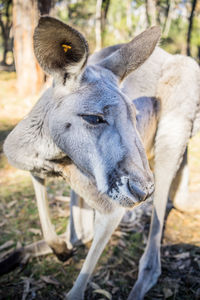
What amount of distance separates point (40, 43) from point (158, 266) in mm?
1963

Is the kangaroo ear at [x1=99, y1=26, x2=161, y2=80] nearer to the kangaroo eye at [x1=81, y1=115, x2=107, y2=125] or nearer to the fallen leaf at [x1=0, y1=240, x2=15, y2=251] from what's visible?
the kangaroo eye at [x1=81, y1=115, x2=107, y2=125]

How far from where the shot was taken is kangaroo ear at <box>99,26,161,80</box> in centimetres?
165

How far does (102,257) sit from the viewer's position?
8.51 ft

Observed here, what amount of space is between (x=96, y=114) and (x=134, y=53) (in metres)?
0.55

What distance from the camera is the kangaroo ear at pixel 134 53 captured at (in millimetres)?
1651

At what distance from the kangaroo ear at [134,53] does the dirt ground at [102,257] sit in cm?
170

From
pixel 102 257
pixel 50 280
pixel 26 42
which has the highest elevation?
pixel 26 42

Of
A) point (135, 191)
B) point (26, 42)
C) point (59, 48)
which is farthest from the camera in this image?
point (26, 42)

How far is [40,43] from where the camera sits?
56.2 inches

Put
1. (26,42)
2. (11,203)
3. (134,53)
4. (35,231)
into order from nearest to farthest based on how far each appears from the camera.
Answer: (134,53), (35,231), (11,203), (26,42)

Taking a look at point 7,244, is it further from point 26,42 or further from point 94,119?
point 26,42

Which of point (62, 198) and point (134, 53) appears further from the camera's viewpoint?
point (62, 198)

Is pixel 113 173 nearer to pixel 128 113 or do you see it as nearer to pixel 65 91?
pixel 128 113

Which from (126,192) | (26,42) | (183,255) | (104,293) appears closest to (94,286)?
(104,293)
